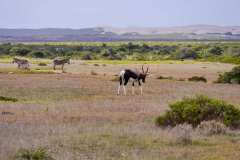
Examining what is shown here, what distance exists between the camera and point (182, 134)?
631 inches

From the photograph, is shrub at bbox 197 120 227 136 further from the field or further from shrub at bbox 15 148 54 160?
shrub at bbox 15 148 54 160

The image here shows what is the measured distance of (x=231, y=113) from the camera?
745 inches

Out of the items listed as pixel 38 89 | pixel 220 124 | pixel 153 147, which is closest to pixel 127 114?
pixel 220 124

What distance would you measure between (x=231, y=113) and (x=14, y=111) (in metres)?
7.34

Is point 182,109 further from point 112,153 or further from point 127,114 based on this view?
point 112,153

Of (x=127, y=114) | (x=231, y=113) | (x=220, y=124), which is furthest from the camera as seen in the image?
(x=127, y=114)

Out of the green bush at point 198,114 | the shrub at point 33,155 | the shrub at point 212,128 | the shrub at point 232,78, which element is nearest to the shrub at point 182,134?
the shrub at point 212,128

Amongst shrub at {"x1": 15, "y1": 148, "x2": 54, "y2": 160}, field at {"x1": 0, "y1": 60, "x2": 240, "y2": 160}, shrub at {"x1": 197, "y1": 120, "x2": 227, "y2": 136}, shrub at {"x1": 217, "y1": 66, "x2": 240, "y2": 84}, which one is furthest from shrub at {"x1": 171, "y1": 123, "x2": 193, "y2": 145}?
shrub at {"x1": 217, "y1": 66, "x2": 240, "y2": 84}

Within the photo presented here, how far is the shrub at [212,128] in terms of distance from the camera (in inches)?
685

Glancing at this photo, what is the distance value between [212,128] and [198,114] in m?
1.45

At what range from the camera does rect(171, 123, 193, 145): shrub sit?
15703 mm

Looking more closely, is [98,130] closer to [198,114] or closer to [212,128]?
[212,128]

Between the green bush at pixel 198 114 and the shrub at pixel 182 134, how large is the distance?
2.97 ft

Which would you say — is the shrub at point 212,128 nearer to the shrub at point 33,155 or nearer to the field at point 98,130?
the field at point 98,130
